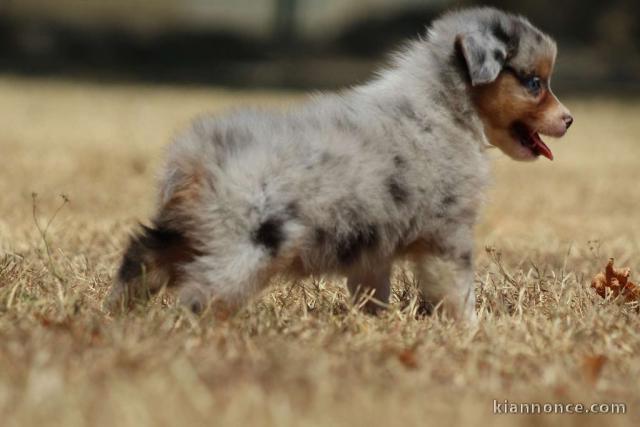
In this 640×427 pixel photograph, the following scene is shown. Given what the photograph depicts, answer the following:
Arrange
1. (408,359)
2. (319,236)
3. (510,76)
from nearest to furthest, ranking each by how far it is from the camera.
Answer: (408,359) < (319,236) < (510,76)

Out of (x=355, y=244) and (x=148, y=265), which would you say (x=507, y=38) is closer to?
(x=355, y=244)

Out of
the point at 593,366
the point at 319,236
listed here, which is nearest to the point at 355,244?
the point at 319,236

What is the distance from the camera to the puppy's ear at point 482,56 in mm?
4039

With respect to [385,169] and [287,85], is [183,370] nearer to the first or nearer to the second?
[385,169]

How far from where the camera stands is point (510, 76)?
13.6 ft

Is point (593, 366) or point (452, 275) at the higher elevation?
point (593, 366)

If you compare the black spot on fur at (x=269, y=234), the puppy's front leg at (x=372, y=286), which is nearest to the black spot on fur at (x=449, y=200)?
the puppy's front leg at (x=372, y=286)

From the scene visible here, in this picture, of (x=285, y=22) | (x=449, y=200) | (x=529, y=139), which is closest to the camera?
(x=449, y=200)

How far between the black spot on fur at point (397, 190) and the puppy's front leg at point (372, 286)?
30cm

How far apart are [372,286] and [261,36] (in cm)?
1302

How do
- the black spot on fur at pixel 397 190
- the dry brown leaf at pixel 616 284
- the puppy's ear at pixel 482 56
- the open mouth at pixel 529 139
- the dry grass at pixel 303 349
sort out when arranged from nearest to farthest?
the dry grass at pixel 303 349
the black spot on fur at pixel 397 190
the puppy's ear at pixel 482 56
the dry brown leaf at pixel 616 284
the open mouth at pixel 529 139

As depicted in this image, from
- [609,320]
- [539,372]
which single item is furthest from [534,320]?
[539,372]

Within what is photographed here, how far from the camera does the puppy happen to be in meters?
3.40

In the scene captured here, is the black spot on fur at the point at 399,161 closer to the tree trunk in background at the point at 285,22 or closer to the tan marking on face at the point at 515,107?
the tan marking on face at the point at 515,107
